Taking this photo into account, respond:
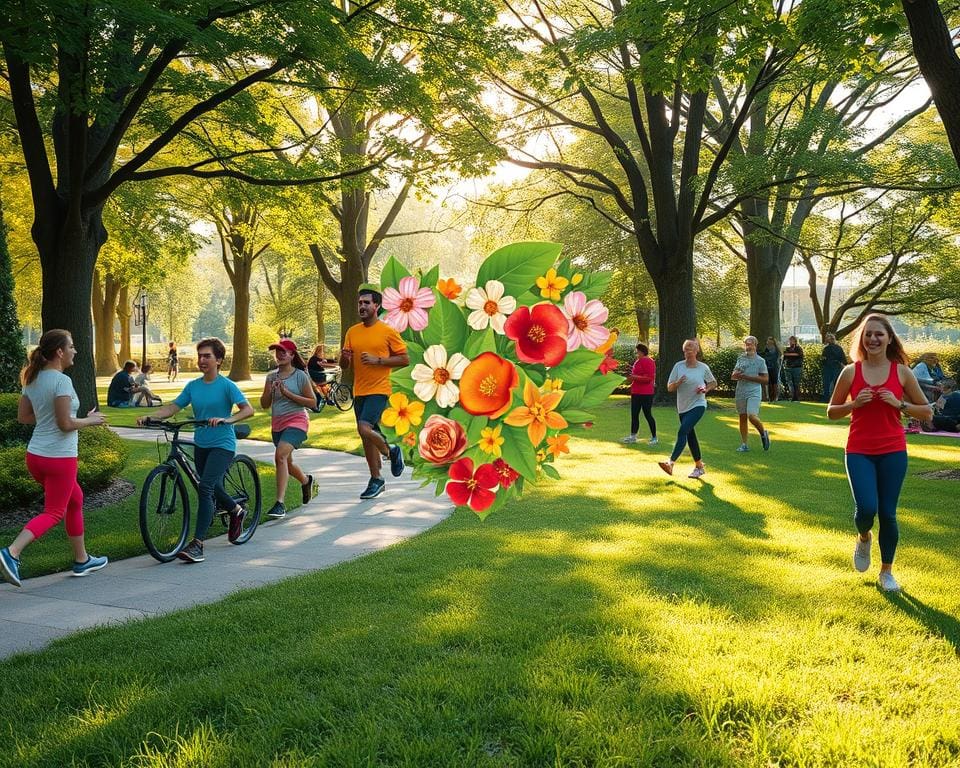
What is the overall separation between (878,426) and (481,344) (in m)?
5.88

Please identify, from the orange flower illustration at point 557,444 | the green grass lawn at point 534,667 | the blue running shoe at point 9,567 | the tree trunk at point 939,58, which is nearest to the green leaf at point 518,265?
the orange flower illustration at point 557,444

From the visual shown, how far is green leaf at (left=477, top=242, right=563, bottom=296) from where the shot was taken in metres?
1.05

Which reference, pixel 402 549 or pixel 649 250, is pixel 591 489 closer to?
pixel 402 549

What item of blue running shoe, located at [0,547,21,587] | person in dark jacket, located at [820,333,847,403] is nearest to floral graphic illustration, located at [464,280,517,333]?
blue running shoe, located at [0,547,21,587]

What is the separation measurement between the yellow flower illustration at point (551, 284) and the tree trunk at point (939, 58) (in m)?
6.69

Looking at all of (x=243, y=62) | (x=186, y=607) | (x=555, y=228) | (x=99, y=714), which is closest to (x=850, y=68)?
(x=243, y=62)

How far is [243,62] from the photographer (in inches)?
538

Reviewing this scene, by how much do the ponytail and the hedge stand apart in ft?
10.3

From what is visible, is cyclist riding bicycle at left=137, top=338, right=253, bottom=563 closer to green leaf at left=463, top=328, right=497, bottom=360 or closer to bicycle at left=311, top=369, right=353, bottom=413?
green leaf at left=463, top=328, right=497, bottom=360

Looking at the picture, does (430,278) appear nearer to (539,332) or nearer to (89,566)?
(539,332)

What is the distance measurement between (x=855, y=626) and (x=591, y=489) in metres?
6.07

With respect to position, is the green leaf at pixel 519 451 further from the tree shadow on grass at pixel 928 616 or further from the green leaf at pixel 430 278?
the tree shadow on grass at pixel 928 616

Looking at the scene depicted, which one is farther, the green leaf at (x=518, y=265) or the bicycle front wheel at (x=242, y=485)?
the bicycle front wheel at (x=242, y=485)

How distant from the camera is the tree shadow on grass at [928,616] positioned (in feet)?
16.7
